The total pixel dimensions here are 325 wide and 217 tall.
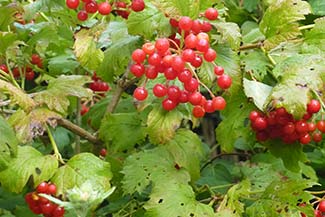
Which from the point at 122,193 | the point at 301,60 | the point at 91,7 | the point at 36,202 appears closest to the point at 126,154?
the point at 122,193

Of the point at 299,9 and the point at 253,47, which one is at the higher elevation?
the point at 299,9

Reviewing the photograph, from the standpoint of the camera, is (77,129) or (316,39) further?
(77,129)

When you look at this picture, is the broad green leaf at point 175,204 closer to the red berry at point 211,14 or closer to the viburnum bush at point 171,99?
A: the viburnum bush at point 171,99

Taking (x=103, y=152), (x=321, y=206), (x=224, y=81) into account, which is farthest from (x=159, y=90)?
(x=103, y=152)

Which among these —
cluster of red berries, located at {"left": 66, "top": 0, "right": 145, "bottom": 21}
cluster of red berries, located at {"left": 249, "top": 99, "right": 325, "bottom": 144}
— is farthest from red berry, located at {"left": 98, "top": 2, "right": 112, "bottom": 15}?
cluster of red berries, located at {"left": 249, "top": 99, "right": 325, "bottom": 144}

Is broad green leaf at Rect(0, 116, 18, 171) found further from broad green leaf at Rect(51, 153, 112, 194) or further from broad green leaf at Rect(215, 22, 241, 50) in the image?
broad green leaf at Rect(215, 22, 241, 50)

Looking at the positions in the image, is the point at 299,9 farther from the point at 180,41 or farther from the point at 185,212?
the point at 185,212

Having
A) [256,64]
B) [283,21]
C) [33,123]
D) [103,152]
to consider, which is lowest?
[103,152]

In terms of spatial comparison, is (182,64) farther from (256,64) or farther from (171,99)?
(256,64)
